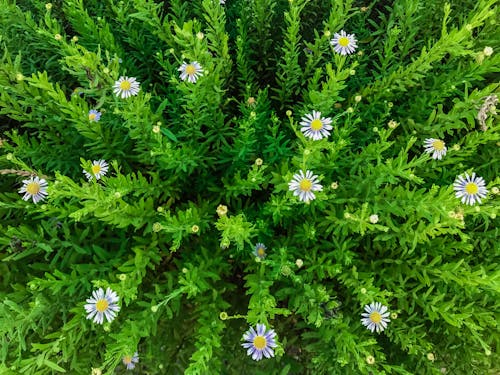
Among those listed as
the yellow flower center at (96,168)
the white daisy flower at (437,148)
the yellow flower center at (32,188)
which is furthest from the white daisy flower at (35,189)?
the white daisy flower at (437,148)

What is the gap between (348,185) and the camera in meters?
1.69

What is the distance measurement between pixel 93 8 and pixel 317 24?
3.61ft

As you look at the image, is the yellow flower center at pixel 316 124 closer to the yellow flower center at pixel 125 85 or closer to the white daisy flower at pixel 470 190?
the white daisy flower at pixel 470 190

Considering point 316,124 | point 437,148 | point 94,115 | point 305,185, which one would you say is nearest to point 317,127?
point 316,124

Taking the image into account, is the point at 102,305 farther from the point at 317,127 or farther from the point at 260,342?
the point at 317,127

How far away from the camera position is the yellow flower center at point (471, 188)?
1.54 metres

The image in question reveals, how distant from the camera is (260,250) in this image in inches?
67.7

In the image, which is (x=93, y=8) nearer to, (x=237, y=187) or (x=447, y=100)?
(x=237, y=187)

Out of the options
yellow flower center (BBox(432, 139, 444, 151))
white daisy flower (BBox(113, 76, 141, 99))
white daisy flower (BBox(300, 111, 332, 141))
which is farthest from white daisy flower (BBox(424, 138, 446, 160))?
white daisy flower (BBox(113, 76, 141, 99))

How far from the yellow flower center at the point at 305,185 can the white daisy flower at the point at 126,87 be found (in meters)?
0.65

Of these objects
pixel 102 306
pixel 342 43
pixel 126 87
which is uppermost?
pixel 342 43

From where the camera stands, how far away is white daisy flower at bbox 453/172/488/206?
5.00 feet

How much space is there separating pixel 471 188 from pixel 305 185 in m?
0.60

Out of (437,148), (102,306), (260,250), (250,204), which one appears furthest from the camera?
(250,204)
